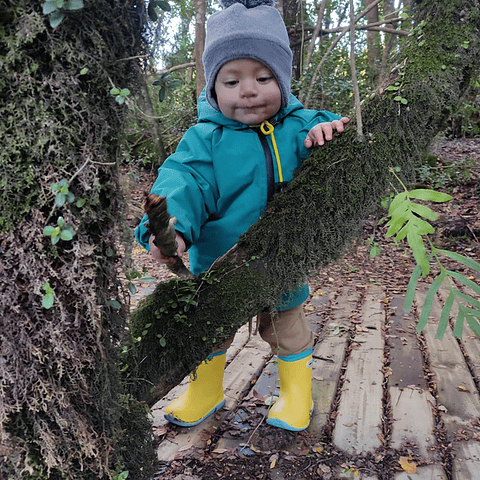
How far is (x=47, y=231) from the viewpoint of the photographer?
0.94 m

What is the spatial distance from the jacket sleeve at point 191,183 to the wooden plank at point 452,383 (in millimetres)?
1449

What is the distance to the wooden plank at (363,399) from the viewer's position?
1.90 metres

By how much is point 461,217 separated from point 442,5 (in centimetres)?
424

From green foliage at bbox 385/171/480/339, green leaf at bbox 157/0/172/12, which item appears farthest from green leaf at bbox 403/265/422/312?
green leaf at bbox 157/0/172/12

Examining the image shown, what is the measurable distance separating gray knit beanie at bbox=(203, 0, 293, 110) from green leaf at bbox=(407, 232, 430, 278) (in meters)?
0.95

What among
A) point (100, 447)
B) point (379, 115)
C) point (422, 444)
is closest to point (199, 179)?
point (379, 115)

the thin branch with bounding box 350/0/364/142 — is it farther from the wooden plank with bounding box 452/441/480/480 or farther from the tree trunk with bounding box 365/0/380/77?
the tree trunk with bounding box 365/0/380/77

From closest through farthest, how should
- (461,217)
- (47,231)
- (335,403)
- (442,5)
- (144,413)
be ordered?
(47,231), (144,413), (442,5), (335,403), (461,217)

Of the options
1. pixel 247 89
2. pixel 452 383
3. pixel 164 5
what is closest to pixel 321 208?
pixel 247 89

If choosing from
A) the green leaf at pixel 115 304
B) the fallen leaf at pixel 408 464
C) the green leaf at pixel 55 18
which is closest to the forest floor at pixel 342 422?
the fallen leaf at pixel 408 464

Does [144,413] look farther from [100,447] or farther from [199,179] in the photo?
[199,179]

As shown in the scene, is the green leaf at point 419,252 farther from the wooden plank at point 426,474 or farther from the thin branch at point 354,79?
the wooden plank at point 426,474

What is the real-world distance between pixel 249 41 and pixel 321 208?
2.35ft

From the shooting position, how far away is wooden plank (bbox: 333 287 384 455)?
1.90 m
